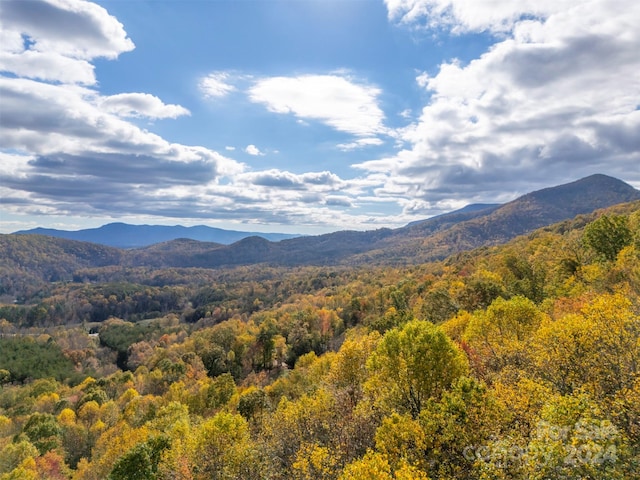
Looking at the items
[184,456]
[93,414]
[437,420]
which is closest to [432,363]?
[437,420]

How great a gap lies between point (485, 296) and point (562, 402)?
6270cm

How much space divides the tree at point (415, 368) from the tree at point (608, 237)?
60.9m

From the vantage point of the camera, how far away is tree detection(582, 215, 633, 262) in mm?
74875

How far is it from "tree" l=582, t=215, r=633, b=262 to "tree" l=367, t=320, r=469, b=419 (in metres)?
60.9

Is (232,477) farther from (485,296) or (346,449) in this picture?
(485,296)

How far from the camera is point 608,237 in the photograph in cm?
7594

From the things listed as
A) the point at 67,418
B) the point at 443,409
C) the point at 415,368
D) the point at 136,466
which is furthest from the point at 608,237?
the point at 67,418

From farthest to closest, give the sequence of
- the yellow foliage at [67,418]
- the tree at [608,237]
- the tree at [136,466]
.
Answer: the yellow foliage at [67,418] → the tree at [608,237] → the tree at [136,466]

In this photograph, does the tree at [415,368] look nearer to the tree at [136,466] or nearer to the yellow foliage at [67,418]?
the tree at [136,466]

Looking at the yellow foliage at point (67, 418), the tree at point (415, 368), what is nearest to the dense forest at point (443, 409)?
the tree at point (415, 368)

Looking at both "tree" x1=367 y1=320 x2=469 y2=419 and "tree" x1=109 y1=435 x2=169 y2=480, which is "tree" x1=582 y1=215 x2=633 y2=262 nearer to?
"tree" x1=367 y1=320 x2=469 y2=419

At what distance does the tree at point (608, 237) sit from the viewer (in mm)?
74875

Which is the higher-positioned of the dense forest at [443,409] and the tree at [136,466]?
the dense forest at [443,409]

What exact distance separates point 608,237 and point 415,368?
68.0 m
